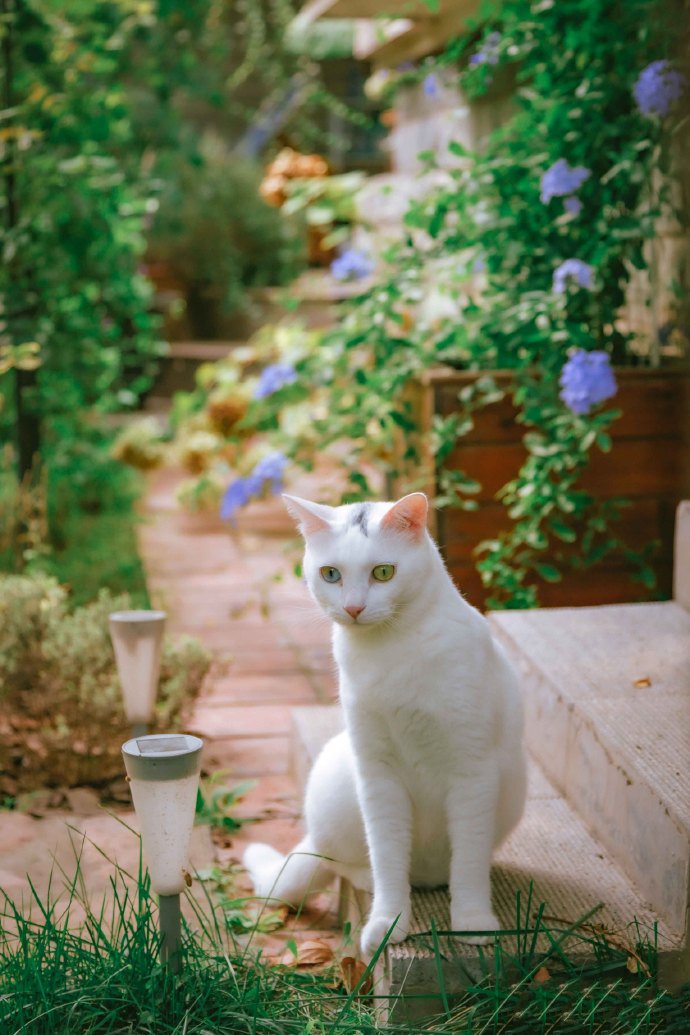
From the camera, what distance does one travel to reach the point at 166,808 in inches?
68.4

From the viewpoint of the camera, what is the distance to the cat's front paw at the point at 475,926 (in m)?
1.86

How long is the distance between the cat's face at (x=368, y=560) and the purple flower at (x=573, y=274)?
1515mm

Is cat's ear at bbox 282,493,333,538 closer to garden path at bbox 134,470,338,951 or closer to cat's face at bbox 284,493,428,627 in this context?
cat's face at bbox 284,493,428,627

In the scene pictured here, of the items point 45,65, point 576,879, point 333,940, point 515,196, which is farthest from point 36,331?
point 576,879

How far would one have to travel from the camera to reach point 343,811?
6.92ft

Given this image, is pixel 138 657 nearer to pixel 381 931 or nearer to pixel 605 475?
pixel 381 931

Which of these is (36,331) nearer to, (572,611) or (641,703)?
(572,611)

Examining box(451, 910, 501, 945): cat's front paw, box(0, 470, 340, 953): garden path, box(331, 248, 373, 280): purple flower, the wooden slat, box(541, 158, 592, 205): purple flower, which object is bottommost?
box(0, 470, 340, 953): garden path

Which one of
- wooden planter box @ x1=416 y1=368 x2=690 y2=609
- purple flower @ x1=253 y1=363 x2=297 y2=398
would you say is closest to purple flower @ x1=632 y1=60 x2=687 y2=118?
wooden planter box @ x1=416 y1=368 x2=690 y2=609

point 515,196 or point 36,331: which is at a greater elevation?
point 515,196

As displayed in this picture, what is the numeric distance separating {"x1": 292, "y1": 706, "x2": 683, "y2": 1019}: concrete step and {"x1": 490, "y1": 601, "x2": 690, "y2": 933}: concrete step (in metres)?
0.04

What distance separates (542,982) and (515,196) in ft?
7.97

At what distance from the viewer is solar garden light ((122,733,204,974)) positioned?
1.73m

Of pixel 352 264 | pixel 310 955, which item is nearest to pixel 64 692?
pixel 310 955
